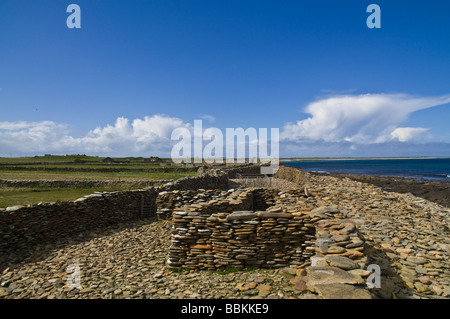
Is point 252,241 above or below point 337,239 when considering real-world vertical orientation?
below

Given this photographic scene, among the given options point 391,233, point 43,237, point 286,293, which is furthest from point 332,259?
point 43,237

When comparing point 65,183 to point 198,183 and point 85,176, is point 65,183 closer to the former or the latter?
point 85,176

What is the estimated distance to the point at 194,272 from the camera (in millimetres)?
6977

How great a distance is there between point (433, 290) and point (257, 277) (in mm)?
3681

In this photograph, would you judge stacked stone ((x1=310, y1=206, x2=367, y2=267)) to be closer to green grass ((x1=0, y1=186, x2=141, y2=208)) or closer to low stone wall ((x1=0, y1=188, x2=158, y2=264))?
low stone wall ((x1=0, y1=188, x2=158, y2=264))

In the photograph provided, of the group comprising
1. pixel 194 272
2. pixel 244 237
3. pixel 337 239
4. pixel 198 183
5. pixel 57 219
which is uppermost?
pixel 337 239

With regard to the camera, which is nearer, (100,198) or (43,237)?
(43,237)

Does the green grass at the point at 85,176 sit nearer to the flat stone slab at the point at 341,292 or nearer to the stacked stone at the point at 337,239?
the stacked stone at the point at 337,239

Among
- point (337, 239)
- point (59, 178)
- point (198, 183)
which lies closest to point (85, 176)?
point (59, 178)

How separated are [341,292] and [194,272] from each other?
4138 millimetres

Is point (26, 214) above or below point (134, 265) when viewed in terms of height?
above

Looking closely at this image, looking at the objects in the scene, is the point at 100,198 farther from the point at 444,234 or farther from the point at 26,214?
the point at 444,234

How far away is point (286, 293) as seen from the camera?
5.15m

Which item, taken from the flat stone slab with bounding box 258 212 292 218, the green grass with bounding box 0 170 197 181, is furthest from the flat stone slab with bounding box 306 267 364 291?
the green grass with bounding box 0 170 197 181
